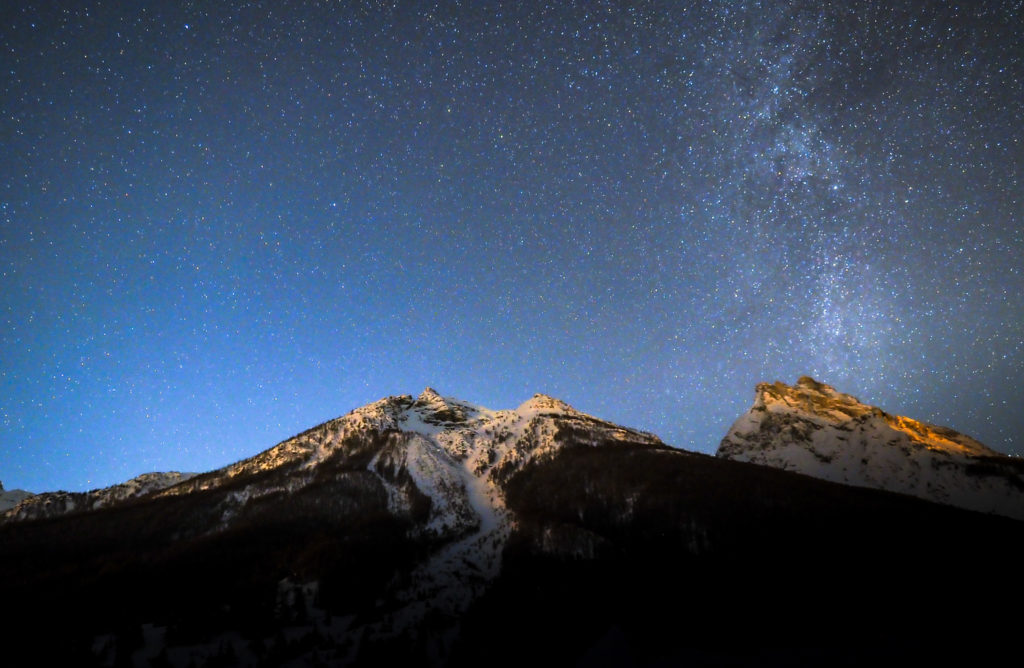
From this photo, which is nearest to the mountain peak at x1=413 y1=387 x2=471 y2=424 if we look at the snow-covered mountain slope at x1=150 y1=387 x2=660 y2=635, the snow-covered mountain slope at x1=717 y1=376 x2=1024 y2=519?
the snow-covered mountain slope at x1=150 y1=387 x2=660 y2=635

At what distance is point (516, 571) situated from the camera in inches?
2138

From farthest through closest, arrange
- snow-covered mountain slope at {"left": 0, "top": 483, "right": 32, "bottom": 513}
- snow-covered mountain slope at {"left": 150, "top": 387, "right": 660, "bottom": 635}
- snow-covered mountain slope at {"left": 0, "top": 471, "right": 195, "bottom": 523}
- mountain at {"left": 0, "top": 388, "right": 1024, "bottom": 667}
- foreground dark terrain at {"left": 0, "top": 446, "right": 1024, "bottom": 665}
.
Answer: snow-covered mountain slope at {"left": 0, "top": 483, "right": 32, "bottom": 513} < snow-covered mountain slope at {"left": 0, "top": 471, "right": 195, "bottom": 523} < snow-covered mountain slope at {"left": 150, "top": 387, "right": 660, "bottom": 635} < mountain at {"left": 0, "top": 388, "right": 1024, "bottom": 667} < foreground dark terrain at {"left": 0, "top": 446, "right": 1024, "bottom": 665}

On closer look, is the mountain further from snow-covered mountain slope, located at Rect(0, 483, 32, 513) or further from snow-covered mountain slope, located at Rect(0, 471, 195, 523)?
snow-covered mountain slope, located at Rect(0, 483, 32, 513)

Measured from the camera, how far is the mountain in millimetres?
30922

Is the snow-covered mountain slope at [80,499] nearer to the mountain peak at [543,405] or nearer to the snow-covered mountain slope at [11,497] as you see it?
the snow-covered mountain slope at [11,497]

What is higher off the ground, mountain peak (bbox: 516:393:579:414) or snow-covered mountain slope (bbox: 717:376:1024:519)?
mountain peak (bbox: 516:393:579:414)

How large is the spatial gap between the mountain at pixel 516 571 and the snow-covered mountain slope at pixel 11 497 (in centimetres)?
8319

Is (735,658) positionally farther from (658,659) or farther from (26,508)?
(26,508)

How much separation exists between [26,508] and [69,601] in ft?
400

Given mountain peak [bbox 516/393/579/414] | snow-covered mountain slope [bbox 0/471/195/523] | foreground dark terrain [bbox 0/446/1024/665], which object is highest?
mountain peak [bbox 516/393/579/414]

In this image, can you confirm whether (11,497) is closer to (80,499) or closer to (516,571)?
(80,499)

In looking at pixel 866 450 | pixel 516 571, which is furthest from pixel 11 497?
pixel 866 450

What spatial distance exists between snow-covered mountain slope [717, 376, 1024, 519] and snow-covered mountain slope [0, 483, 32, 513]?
932 ft

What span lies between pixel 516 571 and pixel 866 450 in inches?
5727
